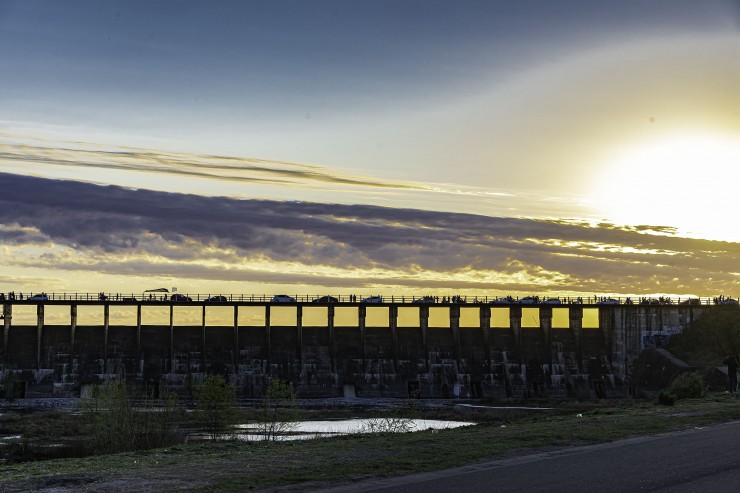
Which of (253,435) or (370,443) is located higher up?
(370,443)

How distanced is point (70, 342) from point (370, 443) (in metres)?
88.7

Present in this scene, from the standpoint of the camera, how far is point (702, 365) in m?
120

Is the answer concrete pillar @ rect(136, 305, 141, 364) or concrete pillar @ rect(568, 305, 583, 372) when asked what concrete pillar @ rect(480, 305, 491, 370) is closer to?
concrete pillar @ rect(568, 305, 583, 372)

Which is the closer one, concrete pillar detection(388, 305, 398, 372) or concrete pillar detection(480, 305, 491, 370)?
concrete pillar detection(388, 305, 398, 372)

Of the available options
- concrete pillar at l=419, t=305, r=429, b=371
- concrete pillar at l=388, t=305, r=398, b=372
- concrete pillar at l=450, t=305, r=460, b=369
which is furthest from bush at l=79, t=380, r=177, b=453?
concrete pillar at l=450, t=305, r=460, b=369

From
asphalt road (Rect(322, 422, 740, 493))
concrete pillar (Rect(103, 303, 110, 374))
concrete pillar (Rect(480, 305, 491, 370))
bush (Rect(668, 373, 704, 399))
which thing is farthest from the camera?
concrete pillar (Rect(480, 305, 491, 370))

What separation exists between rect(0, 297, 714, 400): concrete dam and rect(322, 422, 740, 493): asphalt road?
85188 mm

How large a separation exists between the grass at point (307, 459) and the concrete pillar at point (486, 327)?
262 ft

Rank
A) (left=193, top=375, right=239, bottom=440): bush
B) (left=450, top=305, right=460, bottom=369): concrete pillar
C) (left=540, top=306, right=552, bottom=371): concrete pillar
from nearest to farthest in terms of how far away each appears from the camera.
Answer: (left=193, top=375, right=239, bottom=440): bush → (left=450, top=305, right=460, bottom=369): concrete pillar → (left=540, top=306, right=552, bottom=371): concrete pillar

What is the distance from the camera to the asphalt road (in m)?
27.8

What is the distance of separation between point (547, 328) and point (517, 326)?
16.0 ft

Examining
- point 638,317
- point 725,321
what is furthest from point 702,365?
point 638,317


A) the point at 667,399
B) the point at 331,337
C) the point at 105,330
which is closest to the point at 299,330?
the point at 331,337

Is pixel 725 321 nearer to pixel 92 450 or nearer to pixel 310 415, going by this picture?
pixel 310 415
